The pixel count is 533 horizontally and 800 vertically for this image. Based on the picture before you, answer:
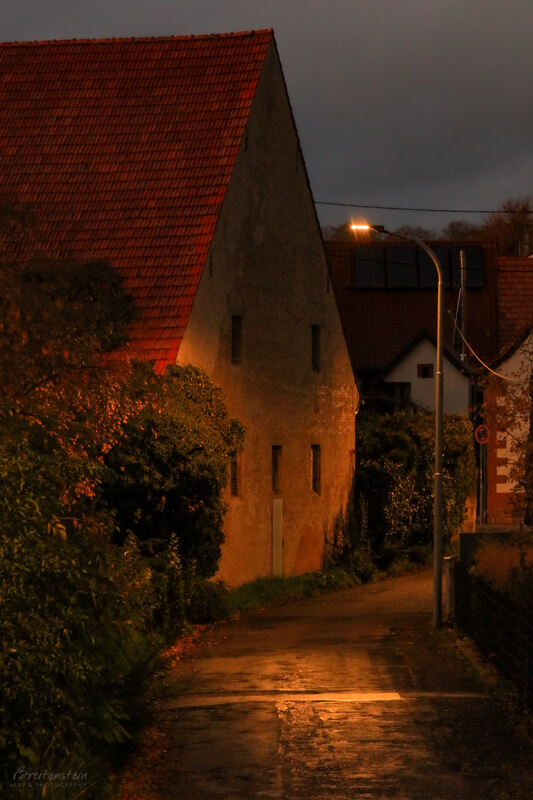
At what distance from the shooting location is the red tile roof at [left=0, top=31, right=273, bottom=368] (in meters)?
26.3

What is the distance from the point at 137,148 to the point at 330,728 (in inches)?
735

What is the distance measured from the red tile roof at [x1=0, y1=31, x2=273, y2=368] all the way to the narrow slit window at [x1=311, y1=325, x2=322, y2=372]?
22.5ft

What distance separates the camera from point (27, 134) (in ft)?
98.9

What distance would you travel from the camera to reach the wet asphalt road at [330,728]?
427 inches

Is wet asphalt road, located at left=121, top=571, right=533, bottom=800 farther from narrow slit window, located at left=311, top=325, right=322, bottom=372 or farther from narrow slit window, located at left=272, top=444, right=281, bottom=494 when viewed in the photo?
narrow slit window, located at left=311, top=325, right=322, bottom=372

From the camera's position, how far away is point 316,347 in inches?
1325

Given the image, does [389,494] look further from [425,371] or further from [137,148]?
[425,371]

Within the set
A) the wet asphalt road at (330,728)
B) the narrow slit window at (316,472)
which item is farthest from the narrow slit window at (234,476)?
the wet asphalt road at (330,728)

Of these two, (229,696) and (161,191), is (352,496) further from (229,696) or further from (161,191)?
(229,696)

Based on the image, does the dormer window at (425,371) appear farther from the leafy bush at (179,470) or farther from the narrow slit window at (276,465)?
the leafy bush at (179,470)

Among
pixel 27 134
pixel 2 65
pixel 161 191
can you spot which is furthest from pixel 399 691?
pixel 2 65

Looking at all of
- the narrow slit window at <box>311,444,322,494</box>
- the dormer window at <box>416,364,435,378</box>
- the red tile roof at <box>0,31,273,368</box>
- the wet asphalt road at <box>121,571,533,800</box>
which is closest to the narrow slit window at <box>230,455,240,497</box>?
the red tile roof at <box>0,31,273,368</box>

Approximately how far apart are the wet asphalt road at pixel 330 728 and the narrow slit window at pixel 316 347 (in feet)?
42.5

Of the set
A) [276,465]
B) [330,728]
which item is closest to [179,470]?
[276,465]
